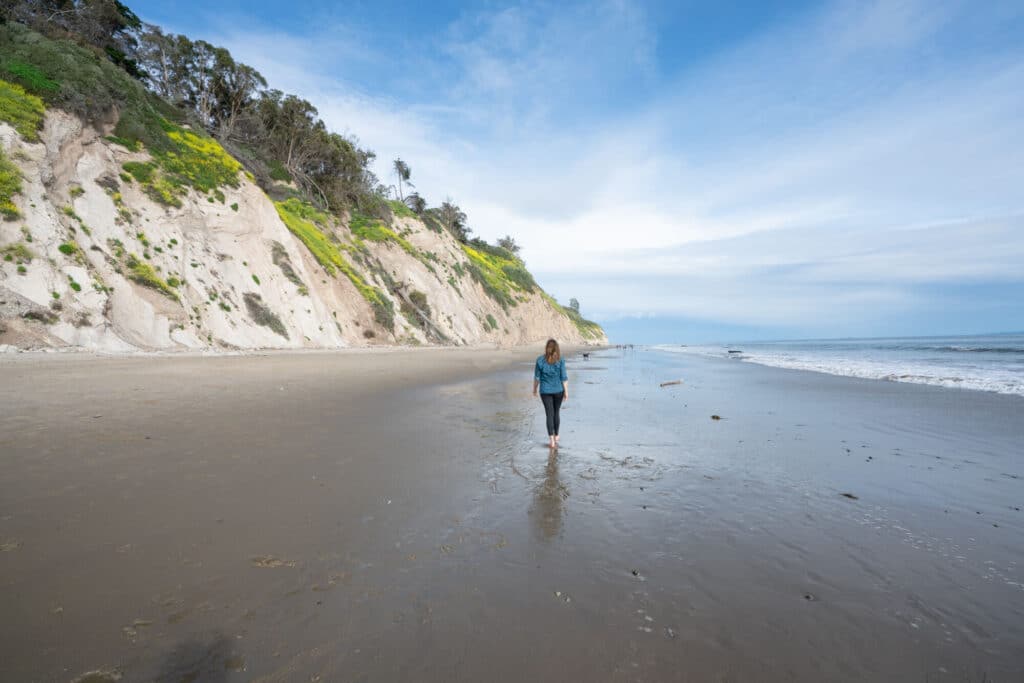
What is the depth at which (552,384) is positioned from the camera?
24.0 feet

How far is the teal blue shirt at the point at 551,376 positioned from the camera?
727 centimetres

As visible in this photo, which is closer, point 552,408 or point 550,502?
point 550,502

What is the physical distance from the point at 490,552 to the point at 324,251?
29.6 metres

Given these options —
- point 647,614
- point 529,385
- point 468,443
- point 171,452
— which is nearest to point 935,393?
point 529,385

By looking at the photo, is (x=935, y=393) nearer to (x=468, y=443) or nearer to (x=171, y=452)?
(x=468, y=443)

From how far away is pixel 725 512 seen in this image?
4.34 metres

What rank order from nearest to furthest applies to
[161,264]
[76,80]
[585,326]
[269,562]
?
[269,562] → [161,264] → [76,80] → [585,326]

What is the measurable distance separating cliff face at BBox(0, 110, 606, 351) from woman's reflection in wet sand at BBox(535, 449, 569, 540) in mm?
15138

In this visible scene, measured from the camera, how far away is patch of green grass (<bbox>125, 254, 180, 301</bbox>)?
1627 centimetres

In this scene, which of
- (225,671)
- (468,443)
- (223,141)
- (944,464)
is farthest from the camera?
(223,141)

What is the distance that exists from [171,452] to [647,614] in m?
5.73

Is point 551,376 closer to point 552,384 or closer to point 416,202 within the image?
point 552,384

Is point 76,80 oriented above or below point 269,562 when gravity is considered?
above

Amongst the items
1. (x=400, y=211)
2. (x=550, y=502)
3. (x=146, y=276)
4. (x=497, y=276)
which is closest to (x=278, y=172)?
(x=400, y=211)
